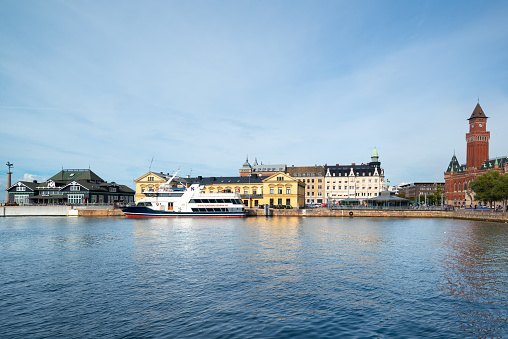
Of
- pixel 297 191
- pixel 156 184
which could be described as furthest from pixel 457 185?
pixel 156 184

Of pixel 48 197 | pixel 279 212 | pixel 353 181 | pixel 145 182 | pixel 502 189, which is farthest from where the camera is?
pixel 353 181

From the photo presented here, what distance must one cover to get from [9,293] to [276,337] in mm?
15700

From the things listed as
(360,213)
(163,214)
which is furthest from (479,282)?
(360,213)

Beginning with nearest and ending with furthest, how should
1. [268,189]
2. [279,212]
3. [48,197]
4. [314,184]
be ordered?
[279,212], [48,197], [268,189], [314,184]

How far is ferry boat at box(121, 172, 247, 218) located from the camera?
3452 inches

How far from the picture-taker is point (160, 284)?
21547 mm

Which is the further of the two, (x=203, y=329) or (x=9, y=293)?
(x=9, y=293)

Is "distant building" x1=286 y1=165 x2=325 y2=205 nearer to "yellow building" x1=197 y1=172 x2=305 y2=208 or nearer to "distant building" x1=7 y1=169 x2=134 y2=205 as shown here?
"yellow building" x1=197 y1=172 x2=305 y2=208

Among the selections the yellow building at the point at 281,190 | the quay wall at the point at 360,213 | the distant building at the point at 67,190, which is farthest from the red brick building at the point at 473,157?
the distant building at the point at 67,190

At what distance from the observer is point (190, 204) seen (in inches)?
3519

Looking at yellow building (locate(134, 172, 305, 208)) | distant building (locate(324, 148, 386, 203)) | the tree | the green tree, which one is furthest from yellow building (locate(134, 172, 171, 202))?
A: the green tree

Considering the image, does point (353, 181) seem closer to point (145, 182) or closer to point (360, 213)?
point (360, 213)

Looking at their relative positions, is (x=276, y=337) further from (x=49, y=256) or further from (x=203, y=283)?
(x=49, y=256)

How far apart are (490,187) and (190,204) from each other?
78.6 meters
